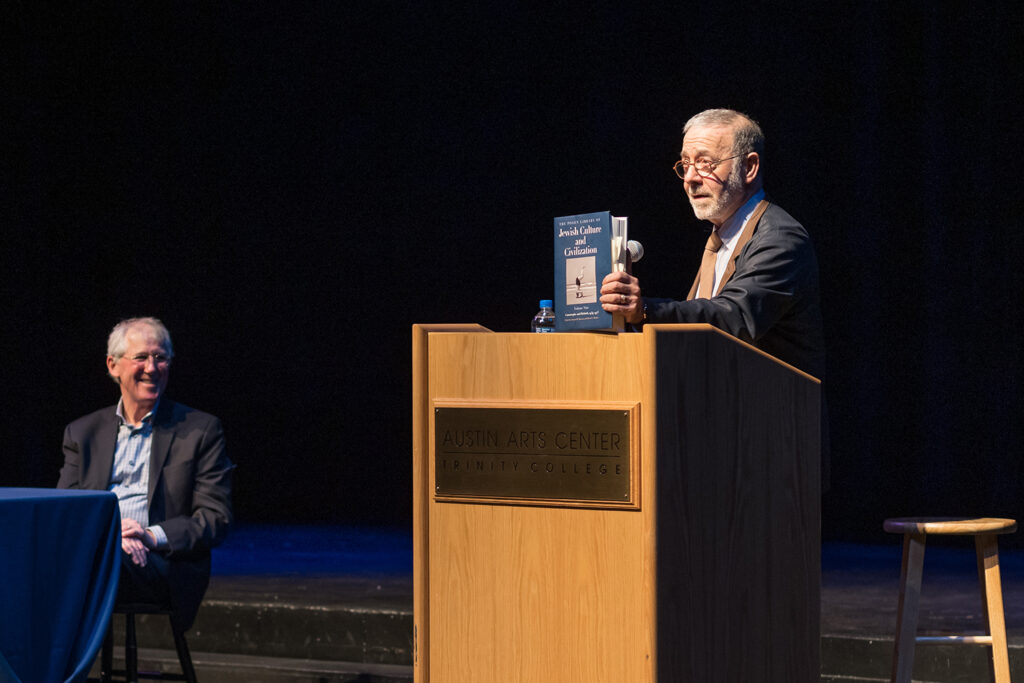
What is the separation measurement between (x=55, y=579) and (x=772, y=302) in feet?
5.86

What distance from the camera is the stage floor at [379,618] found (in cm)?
369

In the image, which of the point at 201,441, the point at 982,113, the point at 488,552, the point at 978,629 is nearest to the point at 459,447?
the point at 488,552

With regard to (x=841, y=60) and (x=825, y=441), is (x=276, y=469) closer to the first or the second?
(x=841, y=60)

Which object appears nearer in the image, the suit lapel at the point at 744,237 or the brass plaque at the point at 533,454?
the brass plaque at the point at 533,454

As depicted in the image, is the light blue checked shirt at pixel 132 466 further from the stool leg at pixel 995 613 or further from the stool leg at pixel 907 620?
the stool leg at pixel 995 613

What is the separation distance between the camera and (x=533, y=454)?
182cm

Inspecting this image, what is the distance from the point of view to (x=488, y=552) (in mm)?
1856

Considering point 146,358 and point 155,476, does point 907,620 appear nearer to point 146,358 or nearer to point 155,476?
point 155,476

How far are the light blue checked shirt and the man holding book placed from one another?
1839 mm

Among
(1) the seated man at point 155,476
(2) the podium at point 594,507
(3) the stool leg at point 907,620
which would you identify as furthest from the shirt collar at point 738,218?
(1) the seated man at point 155,476

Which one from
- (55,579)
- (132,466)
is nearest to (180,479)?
(132,466)

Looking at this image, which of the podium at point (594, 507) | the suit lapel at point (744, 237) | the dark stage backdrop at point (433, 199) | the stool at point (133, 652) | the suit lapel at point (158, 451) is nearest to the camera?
the podium at point (594, 507)

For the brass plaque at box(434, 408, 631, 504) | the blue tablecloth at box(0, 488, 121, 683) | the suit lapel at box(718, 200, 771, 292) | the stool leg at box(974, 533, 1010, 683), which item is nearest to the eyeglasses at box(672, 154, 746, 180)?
the suit lapel at box(718, 200, 771, 292)

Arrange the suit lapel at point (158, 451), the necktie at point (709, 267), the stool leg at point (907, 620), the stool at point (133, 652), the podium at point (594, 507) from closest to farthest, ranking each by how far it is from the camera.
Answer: the podium at point (594, 507) → the necktie at point (709, 267) → the stool leg at point (907, 620) → the stool at point (133, 652) → the suit lapel at point (158, 451)
